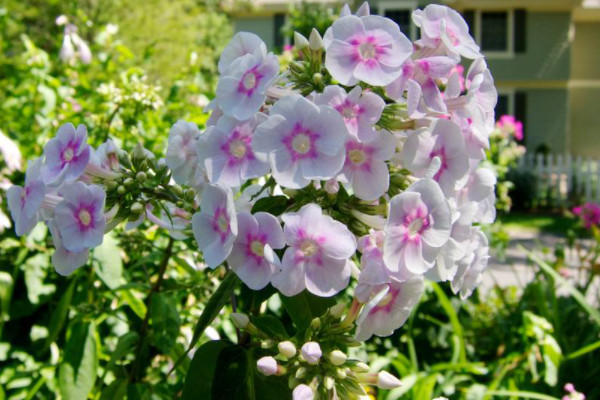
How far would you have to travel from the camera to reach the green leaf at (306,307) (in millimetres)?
1174

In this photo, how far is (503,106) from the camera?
19.8m

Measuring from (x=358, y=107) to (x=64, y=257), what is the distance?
Answer: 547 mm

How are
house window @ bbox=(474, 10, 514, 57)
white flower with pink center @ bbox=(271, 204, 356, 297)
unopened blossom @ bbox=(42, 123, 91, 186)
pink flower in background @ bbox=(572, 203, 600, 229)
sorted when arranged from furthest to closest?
house window @ bbox=(474, 10, 514, 57) → pink flower in background @ bbox=(572, 203, 600, 229) → unopened blossom @ bbox=(42, 123, 91, 186) → white flower with pink center @ bbox=(271, 204, 356, 297)

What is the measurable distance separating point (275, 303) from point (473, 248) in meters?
1.38

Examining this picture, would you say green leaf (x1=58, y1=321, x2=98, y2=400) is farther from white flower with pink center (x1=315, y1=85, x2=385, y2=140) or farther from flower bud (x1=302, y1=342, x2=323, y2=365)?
white flower with pink center (x1=315, y1=85, x2=385, y2=140)

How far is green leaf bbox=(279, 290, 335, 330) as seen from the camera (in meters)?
1.17

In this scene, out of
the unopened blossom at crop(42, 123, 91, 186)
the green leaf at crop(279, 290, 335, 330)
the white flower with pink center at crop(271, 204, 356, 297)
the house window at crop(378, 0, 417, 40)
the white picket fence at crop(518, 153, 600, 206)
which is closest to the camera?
the white flower with pink center at crop(271, 204, 356, 297)

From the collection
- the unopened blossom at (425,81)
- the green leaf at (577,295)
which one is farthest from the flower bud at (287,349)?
the green leaf at (577,295)

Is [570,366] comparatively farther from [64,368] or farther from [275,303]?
[64,368]

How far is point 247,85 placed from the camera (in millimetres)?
1047

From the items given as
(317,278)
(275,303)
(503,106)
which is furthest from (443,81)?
(503,106)

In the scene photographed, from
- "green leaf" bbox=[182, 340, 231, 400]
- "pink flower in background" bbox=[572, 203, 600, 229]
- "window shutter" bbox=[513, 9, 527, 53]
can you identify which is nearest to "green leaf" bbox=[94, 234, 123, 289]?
"green leaf" bbox=[182, 340, 231, 400]

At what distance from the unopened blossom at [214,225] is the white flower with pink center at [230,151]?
3 cm

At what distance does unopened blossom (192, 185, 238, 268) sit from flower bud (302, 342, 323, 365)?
7.8 inches
